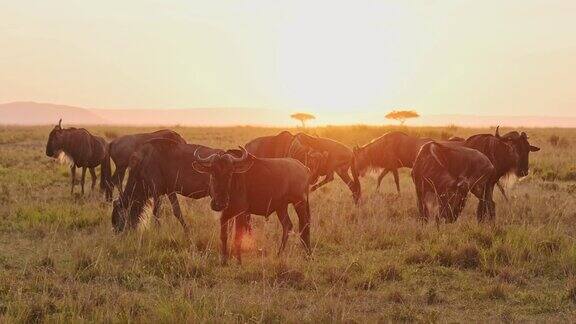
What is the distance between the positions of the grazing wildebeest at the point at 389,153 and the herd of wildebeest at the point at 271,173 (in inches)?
57.5

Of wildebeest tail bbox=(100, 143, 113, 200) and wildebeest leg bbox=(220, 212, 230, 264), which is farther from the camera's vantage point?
wildebeest tail bbox=(100, 143, 113, 200)

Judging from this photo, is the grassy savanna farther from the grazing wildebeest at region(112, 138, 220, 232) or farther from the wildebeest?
the wildebeest

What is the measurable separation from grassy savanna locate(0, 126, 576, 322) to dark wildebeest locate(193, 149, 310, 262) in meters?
0.52

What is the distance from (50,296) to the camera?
21.1 ft

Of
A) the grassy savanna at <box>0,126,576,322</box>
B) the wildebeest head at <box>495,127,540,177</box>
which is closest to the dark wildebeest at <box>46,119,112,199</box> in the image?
the grassy savanna at <box>0,126,576,322</box>

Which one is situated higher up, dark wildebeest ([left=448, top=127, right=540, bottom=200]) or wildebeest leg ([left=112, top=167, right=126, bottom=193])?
dark wildebeest ([left=448, top=127, right=540, bottom=200])

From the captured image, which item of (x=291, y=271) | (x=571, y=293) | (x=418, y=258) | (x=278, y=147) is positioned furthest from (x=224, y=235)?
(x=571, y=293)

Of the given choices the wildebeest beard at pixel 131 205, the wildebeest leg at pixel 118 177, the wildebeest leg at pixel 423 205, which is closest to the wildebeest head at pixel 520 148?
the wildebeest leg at pixel 423 205

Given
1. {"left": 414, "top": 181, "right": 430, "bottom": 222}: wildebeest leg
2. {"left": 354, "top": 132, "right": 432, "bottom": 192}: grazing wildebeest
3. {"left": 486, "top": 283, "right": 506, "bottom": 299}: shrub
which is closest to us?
{"left": 486, "top": 283, "right": 506, "bottom": 299}: shrub

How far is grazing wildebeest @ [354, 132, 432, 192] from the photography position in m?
13.9

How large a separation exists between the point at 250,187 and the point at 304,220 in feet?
3.75

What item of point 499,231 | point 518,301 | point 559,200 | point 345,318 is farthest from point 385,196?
point 345,318

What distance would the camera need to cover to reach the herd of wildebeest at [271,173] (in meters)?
7.65

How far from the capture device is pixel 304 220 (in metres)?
8.46
